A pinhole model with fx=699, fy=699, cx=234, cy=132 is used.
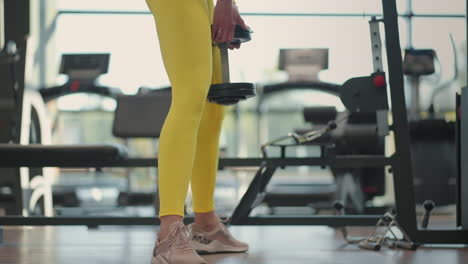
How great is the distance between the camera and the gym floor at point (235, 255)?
1.80m

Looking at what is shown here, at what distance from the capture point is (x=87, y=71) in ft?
15.4

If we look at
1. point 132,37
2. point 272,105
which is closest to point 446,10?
point 272,105

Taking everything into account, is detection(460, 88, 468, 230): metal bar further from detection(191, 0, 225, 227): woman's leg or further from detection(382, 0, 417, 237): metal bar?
detection(191, 0, 225, 227): woman's leg

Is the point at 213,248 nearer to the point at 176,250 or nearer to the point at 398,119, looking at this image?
the point at 176,250

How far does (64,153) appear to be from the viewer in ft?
8.16

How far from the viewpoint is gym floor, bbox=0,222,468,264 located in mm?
1798

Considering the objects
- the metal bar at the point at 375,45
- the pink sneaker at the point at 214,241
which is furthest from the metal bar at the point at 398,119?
the pink sneaker at the point at 214,241

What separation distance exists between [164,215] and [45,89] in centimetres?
343

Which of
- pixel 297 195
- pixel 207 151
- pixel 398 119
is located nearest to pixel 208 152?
pixel 207 151

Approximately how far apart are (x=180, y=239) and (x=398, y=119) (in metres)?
0.92

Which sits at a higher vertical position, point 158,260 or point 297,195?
point 158,260

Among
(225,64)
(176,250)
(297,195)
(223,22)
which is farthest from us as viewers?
(297,195)

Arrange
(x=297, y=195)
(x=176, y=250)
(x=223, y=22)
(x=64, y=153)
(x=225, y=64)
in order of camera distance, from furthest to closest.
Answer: (x=297, y=195) < (x=64, y=153) < (x=225, y=64) < (x=223, y=22) < (x=176, y=250)

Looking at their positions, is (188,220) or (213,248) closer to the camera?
(213,248)
